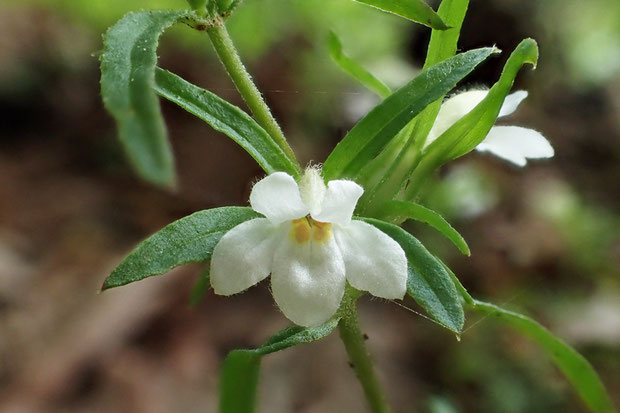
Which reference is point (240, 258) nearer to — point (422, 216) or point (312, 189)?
point (312, 189)

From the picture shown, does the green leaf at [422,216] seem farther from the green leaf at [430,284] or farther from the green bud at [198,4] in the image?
the green bud at [198,4]

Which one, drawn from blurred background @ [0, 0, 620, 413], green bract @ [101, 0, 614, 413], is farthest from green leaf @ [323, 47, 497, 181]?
blurred background @ [0, 0, 620, 413]

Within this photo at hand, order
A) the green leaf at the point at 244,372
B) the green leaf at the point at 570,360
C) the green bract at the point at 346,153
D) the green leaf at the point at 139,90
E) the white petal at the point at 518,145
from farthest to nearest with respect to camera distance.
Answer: the green leaf at the point at 570,360 → the white petal at the point at 518,145 → the green leaf at the point at 244,372 → the green bract at the point at 346,153 → the green leaf at the point at 139,90

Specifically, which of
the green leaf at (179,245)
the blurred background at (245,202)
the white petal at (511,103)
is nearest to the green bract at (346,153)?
the green leaf at (179,245)

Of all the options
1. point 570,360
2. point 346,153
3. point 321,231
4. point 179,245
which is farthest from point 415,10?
point 570,360

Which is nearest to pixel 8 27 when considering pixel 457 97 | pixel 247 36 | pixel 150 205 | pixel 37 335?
pixel 247 36

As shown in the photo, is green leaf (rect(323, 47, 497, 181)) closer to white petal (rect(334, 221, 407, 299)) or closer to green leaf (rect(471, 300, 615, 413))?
white petal (rect(334, 221, 407, 299))
